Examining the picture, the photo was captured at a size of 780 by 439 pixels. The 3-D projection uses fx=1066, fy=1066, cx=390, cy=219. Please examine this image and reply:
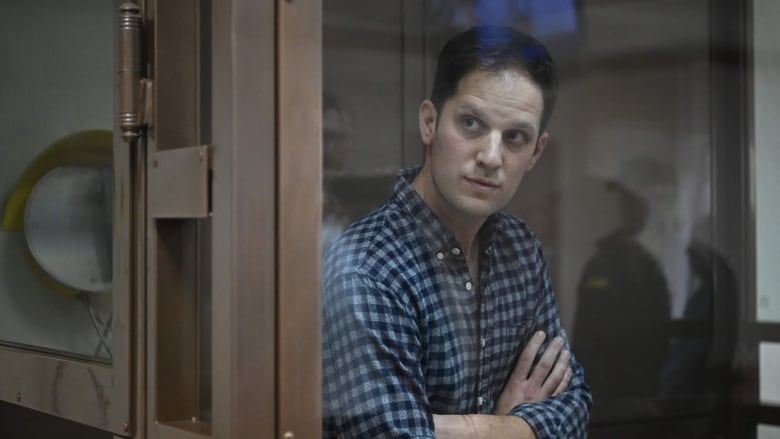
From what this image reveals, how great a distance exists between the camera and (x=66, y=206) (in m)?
1.50

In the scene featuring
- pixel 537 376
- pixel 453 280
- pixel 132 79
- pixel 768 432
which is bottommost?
pixel 768 432

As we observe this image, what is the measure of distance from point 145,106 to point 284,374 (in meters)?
0.36

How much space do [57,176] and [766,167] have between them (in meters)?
0.98

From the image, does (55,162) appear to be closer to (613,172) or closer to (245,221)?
(245,221)

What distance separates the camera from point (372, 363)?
1102mm

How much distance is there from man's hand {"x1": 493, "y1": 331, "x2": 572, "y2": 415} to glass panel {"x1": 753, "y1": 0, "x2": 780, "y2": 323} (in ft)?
1.08

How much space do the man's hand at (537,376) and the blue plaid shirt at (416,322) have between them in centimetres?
1

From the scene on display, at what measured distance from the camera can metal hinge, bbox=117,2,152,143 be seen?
125 centimetres

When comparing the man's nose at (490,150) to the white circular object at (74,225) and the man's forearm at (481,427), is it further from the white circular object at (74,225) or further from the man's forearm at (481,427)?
the white circular object at (74,225)

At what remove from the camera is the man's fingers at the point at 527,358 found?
1206 mm

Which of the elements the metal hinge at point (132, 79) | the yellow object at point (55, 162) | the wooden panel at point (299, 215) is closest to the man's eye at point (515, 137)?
the wooden panel at point (299, 215)

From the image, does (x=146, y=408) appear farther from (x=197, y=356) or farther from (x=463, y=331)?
(x=463, y=331)

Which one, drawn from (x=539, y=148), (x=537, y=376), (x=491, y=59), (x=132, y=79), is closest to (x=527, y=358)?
(x=537, y=376)

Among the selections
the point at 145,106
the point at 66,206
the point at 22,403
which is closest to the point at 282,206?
the point at 145,106
